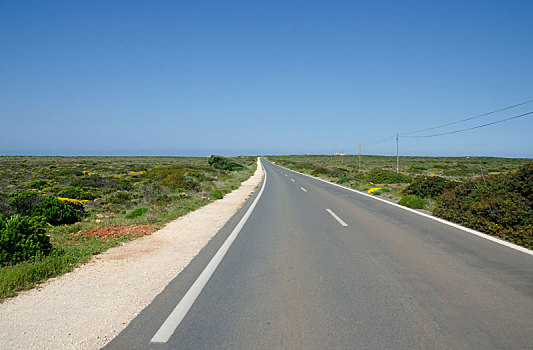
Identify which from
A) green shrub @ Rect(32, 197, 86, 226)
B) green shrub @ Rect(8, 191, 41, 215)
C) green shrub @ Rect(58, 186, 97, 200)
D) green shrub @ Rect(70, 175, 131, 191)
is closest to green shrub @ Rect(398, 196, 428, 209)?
green shrub @ Rect(32, 197, 86, 226)

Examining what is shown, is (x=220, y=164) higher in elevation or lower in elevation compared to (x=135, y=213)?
higher

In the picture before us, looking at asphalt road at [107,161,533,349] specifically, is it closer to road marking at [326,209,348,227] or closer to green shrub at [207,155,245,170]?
road marking at [326,209,348,227]

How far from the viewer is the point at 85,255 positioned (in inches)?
245

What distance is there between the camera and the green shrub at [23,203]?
11.0m

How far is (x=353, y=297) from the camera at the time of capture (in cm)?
420

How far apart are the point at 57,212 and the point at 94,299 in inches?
290

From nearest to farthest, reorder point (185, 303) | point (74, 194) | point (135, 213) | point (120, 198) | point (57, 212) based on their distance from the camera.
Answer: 1. point (185, 303)
2. point (57, 212)
3. point (135, 213)
4. point (74, 194)
5. point (120, 198)

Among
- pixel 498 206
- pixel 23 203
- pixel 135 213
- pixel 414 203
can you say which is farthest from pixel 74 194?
pixel 498 206

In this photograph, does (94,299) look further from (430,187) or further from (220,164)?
(220,164)

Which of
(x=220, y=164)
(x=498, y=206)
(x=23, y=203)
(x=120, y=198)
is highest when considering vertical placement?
(x=220, y=164)

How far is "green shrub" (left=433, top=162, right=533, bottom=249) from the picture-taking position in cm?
689

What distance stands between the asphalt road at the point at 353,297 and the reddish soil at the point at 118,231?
2.31m

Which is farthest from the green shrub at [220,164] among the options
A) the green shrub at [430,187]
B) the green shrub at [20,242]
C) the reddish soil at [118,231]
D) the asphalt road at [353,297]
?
the green shrub at [20,242]

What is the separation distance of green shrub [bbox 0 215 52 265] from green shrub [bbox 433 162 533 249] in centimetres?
900
